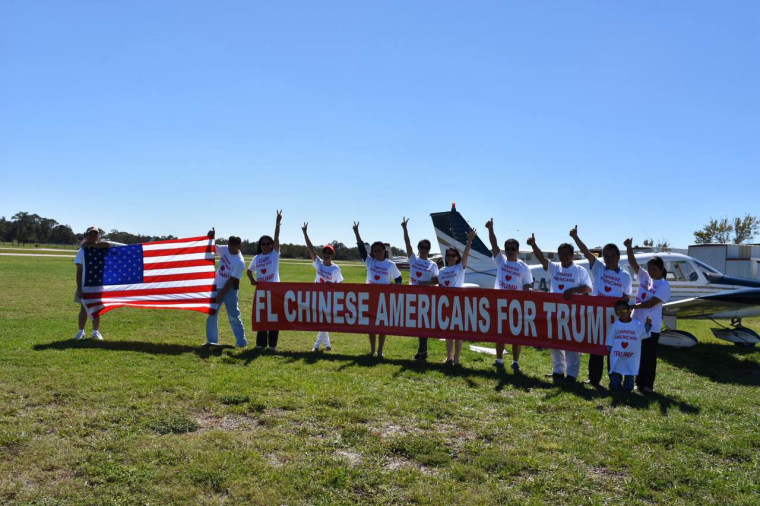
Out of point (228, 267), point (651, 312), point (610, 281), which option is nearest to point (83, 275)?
point (228, 267)

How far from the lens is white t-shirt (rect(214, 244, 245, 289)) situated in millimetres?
8773

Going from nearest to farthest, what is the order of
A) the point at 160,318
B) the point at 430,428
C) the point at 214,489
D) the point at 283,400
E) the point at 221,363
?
the point at 214,489, the point at 430,428, the point at 283,400, the point at 221,363, the point at 160,318

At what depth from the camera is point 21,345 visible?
26.3ft

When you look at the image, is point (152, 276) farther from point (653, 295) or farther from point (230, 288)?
point (653, 295)

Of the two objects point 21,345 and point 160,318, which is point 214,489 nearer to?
point 21,345

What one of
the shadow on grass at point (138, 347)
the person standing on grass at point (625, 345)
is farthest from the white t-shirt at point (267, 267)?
the person standing on grass at point (625, 345)

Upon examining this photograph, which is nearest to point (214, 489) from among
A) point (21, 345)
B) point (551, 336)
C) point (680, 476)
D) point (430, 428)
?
point (430, 428)

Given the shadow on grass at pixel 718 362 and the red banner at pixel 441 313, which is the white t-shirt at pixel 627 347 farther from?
the shadow on grass at pixel 718 362

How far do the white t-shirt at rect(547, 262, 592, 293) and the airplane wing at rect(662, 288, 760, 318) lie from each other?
174 inches

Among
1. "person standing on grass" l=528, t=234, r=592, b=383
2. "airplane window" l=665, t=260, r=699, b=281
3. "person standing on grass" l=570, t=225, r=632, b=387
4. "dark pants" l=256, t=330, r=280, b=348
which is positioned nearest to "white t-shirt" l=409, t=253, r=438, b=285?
"person standing on grass" l=528, t=234, r=592, b=383

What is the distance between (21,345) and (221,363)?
3418mm

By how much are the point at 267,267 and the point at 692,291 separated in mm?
10452

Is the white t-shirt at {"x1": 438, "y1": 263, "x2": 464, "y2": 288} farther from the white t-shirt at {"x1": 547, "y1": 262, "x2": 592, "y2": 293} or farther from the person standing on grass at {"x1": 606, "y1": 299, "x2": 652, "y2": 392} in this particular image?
the person standing on grass at {"x1": 606, "y1": 299, "x2": 652, "y2": 392}

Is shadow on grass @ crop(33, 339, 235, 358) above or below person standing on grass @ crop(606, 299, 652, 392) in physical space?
below
